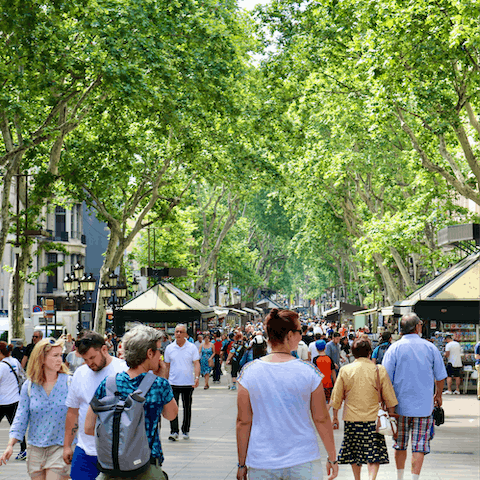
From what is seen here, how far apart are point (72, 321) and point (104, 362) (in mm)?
37727

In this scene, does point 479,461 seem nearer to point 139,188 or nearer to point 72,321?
point 139,188

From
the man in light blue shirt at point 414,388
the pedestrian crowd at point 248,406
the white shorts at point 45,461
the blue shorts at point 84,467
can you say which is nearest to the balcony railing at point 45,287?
the pedestrian crowd at point 248,406

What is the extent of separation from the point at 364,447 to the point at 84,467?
Result: 11.0 ft

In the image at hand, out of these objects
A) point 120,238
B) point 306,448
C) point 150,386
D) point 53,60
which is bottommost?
point 306,448

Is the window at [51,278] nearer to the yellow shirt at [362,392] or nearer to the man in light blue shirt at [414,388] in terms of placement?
the yellow shirt at [362,392]

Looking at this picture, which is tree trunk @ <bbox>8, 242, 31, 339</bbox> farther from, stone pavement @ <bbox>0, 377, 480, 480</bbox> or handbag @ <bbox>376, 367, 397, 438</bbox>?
handbag @ <bbox>376, 367, 397, 438</bbox>

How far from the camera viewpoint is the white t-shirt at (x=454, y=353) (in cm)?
2092

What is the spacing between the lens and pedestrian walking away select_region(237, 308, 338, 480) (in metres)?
4.59

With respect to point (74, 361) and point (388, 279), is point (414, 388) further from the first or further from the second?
point (388, 279)

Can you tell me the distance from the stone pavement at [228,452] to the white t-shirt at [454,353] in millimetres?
3802

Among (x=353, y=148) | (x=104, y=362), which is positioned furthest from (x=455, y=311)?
(x=104, y=362)

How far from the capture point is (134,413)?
14.8 ft

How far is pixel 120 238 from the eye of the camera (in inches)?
1169

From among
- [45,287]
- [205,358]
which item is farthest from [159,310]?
[45,287]
